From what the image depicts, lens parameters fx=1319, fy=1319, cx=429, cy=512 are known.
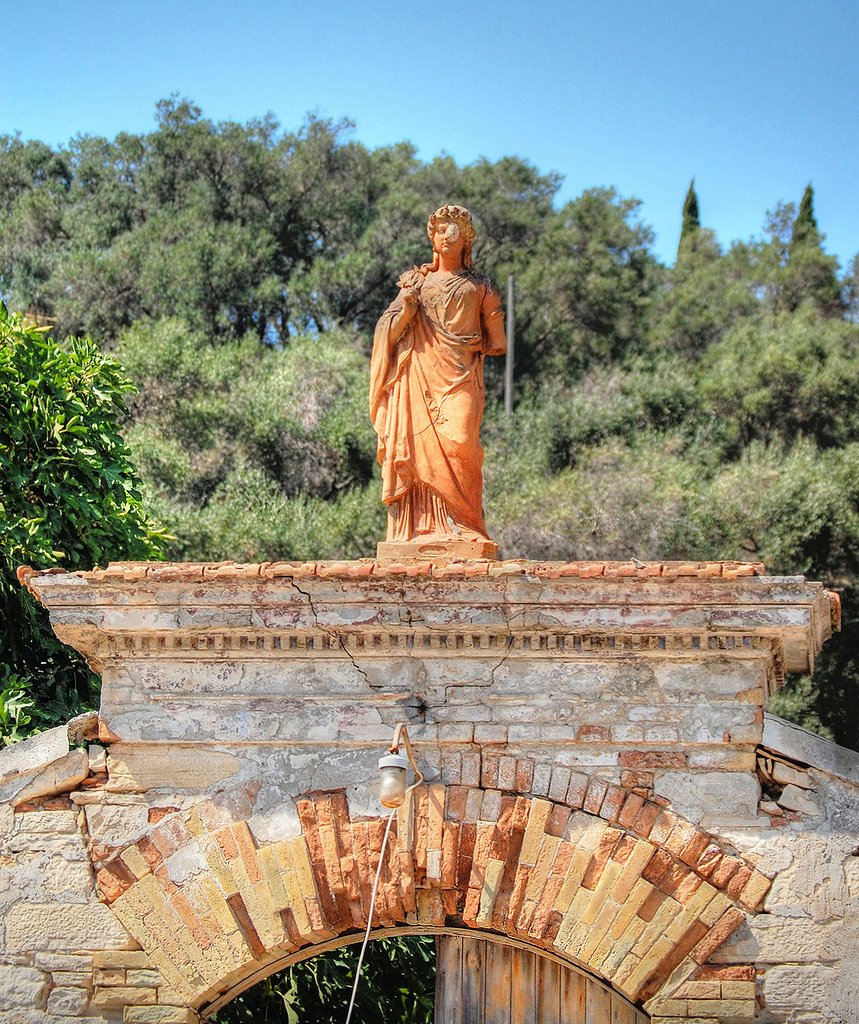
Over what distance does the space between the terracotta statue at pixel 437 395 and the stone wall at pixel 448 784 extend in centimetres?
88

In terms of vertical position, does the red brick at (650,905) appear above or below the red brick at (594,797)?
below

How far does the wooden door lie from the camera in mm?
6590

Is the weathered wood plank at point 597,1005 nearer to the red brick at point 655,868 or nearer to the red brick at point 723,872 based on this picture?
the red brick at point 655,868

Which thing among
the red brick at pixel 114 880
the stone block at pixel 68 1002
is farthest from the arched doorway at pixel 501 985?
the red brick at pixel 114 880

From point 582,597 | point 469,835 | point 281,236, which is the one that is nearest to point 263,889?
point 469,835

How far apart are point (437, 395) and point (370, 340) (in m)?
21.4

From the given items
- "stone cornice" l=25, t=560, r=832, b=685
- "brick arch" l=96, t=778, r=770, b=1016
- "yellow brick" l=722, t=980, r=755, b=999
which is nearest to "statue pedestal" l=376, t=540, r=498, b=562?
"stone cornice" l=25, t=560, r=832, b=685

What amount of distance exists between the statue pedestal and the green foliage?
5020 millimetres

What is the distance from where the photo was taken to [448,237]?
25.7ft

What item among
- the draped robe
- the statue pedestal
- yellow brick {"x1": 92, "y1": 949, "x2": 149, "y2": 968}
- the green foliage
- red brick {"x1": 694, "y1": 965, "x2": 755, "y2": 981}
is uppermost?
the draped robe

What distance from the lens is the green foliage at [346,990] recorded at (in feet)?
35.4

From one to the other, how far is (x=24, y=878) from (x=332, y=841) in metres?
1.61

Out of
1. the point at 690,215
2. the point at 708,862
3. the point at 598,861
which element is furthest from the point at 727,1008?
the point at 690,215

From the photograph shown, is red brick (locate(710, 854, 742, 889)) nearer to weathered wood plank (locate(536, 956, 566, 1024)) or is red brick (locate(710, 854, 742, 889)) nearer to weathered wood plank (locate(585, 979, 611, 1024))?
weathered wood plank (locate(585, 979, 611, 1024))
